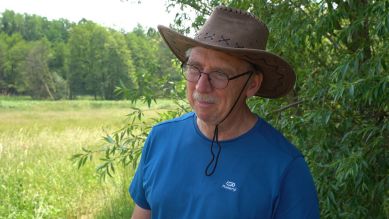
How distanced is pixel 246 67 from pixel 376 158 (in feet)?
4.07

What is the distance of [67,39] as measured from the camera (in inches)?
2362

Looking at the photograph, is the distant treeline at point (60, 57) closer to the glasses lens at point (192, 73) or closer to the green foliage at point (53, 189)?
the green foliage at point (53, 189)

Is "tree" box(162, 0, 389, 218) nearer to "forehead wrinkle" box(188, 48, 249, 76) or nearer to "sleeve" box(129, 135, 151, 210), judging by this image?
"forehead wrinkle" box(188, 48, 249, 76)

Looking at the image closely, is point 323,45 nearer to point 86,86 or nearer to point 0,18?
point 86,86

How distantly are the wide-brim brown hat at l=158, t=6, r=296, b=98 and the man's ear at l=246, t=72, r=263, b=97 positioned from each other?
0.03 metres

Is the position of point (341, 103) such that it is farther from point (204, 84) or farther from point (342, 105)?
point (204, 84)

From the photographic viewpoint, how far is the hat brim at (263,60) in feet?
5.07

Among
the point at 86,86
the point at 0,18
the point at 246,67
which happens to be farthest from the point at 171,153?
the point at 0,18

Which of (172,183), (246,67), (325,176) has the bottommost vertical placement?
(325,176)

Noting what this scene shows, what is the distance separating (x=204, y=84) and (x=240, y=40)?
0.20 metres

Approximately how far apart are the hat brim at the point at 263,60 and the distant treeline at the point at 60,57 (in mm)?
38192

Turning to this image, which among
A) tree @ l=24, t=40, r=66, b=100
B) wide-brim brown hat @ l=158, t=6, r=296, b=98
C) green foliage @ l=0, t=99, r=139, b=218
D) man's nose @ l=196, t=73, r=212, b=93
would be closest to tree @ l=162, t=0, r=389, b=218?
wide-brim brown hat @ l=158, t=6, r=296, b=98

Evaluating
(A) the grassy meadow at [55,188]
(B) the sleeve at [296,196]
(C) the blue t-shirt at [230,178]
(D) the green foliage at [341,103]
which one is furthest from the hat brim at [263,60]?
(A) the grassy meadow at [55,188]

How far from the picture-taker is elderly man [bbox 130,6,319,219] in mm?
1464
